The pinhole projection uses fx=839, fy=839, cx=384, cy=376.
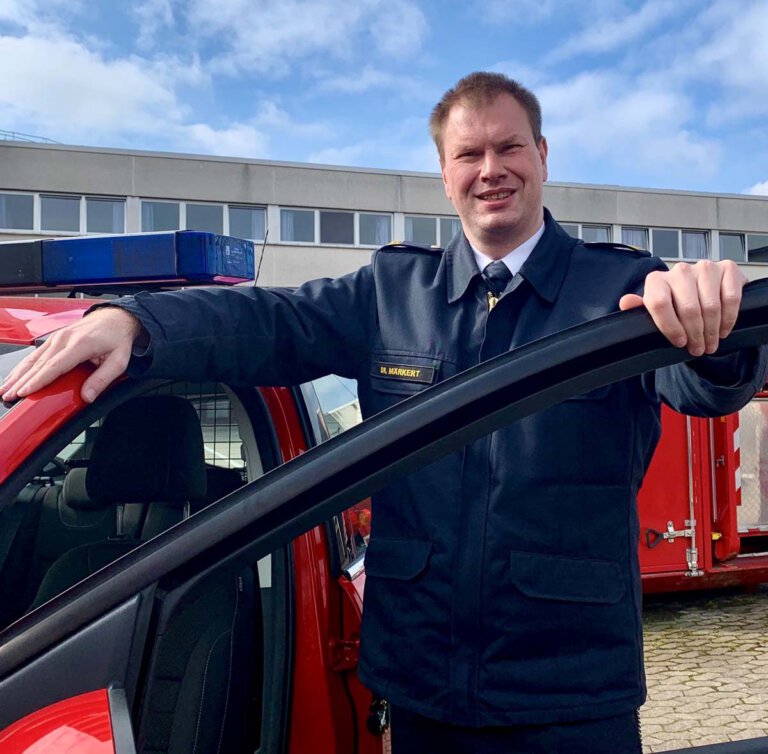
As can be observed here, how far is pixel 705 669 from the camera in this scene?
188 inches

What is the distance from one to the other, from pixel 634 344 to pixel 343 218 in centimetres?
2146

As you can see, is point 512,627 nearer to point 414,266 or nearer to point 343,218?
point 414,266

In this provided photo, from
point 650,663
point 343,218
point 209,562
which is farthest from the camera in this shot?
point 343,218

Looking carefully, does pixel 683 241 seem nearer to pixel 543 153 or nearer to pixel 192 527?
pixel 543 153

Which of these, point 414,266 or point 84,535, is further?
point 84,535

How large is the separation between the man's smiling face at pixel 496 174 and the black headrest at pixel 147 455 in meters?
0.75

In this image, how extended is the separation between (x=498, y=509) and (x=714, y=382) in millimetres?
425

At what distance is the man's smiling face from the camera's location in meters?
1.72

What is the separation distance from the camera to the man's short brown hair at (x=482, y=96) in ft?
5.80

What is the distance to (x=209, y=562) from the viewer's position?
940 mm

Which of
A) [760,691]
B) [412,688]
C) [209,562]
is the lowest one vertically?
[760,691]

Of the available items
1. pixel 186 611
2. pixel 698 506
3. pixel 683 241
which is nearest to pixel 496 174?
pixel 186 611

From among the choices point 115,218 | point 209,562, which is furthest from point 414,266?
point 115,218

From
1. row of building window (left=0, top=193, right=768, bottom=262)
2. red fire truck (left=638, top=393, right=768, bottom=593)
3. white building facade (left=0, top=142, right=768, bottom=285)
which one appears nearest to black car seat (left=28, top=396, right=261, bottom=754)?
red fire truck (left=638, top=393, right=768, bottom=593)
